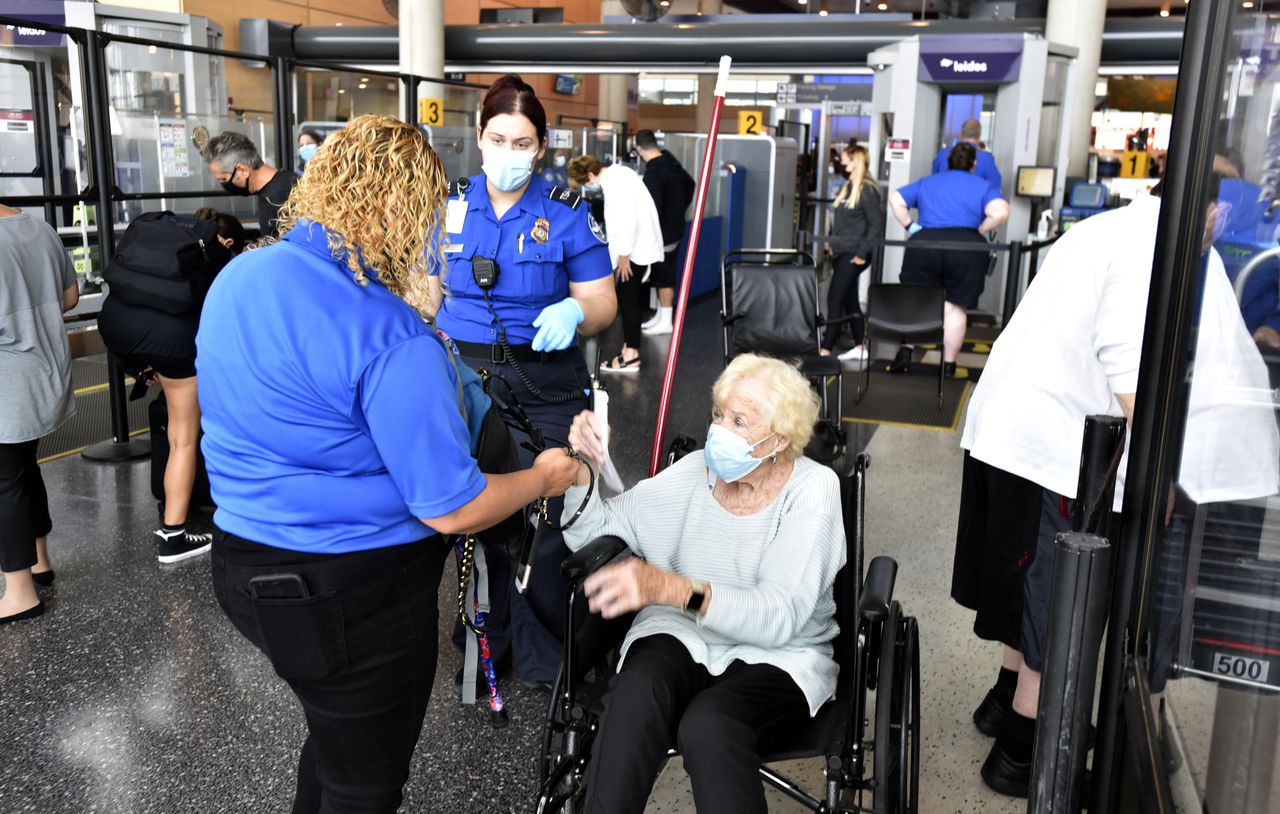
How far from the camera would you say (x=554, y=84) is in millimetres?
20062

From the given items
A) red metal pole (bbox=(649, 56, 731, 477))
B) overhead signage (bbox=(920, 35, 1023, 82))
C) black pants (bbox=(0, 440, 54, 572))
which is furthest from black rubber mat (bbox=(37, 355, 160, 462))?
overhead signage (bbox=(920, 35, 1023, 82))

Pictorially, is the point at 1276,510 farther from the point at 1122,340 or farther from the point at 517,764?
the point at 517,764

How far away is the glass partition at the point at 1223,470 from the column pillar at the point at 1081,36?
1093 cm

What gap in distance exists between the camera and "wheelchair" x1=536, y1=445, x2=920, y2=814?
200 cm

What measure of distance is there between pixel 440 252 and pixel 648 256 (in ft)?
19.2

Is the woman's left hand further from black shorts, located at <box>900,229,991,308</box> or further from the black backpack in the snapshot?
black shorts, located at <box>900,229,991,308</box>

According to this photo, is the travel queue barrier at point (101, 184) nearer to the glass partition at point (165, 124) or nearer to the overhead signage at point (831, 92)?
the glass partition at point (165, 124)

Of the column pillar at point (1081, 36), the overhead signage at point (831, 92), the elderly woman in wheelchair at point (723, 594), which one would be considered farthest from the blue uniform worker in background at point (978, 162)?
the overhead signage at point (831, 92)

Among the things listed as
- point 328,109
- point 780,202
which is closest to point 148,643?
point 780,202

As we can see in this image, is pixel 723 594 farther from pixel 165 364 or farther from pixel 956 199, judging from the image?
pixel 956 199

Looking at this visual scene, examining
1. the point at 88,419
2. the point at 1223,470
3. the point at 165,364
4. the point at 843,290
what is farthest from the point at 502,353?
the point at 843,290

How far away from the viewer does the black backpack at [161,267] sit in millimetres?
3934

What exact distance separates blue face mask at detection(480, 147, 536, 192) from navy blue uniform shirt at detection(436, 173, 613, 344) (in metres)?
0.06

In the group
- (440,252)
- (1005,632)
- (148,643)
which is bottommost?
(148,643)
